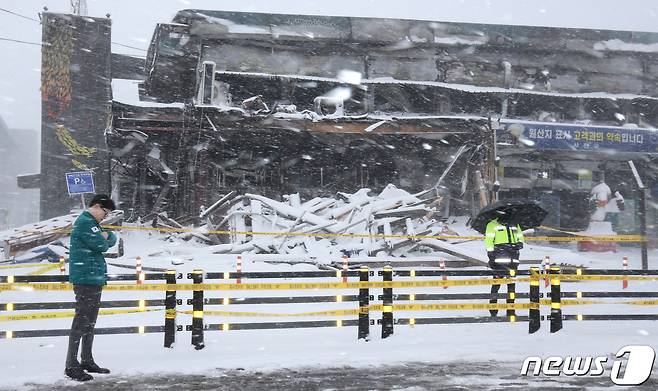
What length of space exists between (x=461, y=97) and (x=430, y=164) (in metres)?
4.27

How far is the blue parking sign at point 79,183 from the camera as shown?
18.5 meters

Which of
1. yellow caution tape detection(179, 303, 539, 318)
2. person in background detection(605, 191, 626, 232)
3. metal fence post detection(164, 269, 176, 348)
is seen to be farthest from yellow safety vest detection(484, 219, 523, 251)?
person in background detection(605, 191, 626, 232)

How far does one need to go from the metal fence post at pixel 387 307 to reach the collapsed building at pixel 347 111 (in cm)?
1311

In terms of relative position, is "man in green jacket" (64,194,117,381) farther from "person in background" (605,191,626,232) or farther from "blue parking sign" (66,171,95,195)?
"person in background" (605,191,626,232)

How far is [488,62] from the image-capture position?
29062 mm

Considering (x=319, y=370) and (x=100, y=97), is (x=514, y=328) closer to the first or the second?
(x=319, y=370)

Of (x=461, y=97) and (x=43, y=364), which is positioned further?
(x=461, y=97)

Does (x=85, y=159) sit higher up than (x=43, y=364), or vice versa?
(x=85, y=159)

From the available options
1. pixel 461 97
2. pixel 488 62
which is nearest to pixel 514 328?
pixel 461 97

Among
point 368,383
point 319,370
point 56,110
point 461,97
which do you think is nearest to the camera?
point 368,383

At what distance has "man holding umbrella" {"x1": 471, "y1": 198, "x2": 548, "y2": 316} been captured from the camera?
10.8m

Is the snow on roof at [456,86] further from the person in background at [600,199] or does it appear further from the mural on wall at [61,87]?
the mural on wall at [61,87]

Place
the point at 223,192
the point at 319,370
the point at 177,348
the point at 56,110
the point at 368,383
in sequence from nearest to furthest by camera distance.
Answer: the point at 368,383 → the point at 319,370 → the point at 177,348 → the point at 223,192 → the point at 56,110

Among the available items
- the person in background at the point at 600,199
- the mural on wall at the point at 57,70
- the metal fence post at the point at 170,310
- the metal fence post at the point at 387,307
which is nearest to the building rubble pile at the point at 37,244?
the metal fence post at the point at 170,310
